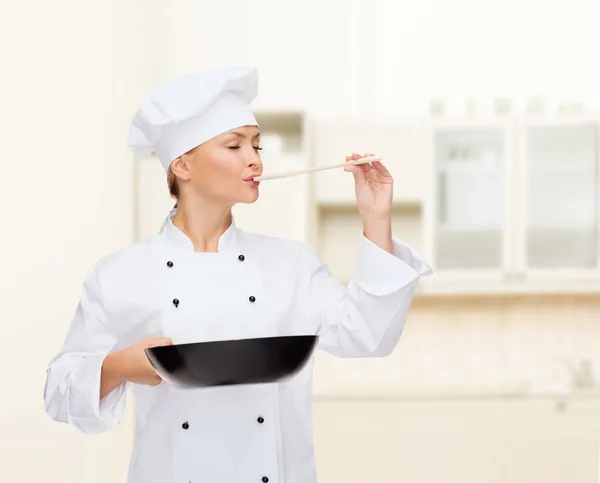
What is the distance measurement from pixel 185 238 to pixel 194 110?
0.22 m

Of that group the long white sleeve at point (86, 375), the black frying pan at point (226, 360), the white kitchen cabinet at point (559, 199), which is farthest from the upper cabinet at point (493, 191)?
the black frying pan at point (226, 360)

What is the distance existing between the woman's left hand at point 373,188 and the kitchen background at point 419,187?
1.37 meters

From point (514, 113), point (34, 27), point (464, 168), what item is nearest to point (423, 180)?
point (464, 168)

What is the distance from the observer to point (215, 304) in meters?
1.37

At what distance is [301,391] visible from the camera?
142 cm

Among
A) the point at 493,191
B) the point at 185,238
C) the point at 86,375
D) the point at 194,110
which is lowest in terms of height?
the point at 86,375

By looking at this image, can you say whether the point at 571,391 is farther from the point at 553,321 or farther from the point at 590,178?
the point at 590,178

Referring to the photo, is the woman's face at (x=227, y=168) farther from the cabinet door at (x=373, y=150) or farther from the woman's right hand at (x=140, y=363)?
the cabinet door at (x=373, y=150)

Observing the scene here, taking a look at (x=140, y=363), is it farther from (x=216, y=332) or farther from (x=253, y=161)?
(x=253, y=161)

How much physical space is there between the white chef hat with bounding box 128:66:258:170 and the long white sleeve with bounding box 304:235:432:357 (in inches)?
12.3

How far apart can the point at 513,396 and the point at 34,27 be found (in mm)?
2248

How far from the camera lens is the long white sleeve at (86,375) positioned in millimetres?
1265

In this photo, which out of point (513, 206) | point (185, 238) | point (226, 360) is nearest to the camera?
point (226, 360)

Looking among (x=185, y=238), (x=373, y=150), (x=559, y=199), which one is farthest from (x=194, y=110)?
(x=559, y=199)
